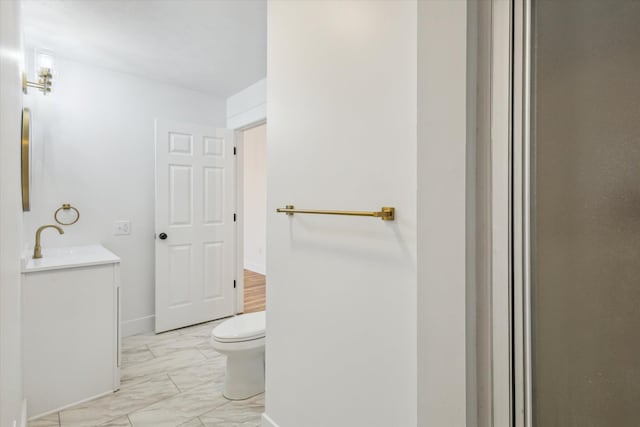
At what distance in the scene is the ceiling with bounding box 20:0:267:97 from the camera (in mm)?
2004

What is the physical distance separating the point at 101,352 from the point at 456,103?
241 cm

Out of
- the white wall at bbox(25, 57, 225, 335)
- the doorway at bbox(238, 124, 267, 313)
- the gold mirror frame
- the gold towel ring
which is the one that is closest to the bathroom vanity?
the gold mirror frame

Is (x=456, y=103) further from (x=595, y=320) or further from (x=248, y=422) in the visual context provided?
(x=248, y=422)

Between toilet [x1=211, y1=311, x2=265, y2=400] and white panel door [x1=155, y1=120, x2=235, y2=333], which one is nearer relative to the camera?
toilet [x1=211, y1=311, x2=265, y2=400]

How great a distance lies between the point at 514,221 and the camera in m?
→ 0.83

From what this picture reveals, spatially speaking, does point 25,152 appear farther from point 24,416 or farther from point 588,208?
point 588,208

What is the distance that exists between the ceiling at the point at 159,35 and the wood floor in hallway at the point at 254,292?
1.97 m

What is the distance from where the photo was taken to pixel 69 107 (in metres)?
2.75

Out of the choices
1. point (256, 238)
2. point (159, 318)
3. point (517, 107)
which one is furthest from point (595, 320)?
point (256, 238)

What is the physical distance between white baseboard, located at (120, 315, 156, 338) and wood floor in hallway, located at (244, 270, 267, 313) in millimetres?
938

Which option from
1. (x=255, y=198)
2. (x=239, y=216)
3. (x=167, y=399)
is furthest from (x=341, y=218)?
(x=255, y=198)

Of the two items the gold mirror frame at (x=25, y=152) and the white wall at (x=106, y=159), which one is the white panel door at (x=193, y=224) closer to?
the white wall at (x=106, y=159)

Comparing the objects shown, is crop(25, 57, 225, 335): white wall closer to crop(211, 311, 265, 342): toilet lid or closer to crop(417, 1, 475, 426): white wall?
crop(211, 311, 265, 342): toilet lid

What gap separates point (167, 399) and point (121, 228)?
1.65m
